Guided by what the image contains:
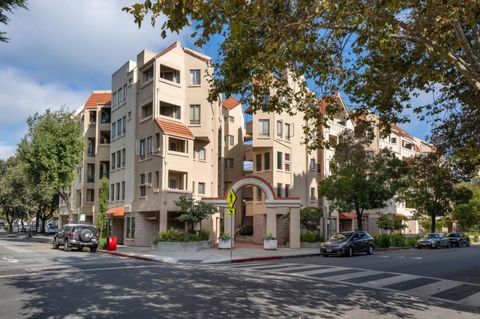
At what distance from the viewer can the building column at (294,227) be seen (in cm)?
3294

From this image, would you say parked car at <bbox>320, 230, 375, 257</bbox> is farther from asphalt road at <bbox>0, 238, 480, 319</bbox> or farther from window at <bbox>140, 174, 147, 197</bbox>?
window at <bbox>140, 174, 147, 197</bbox>

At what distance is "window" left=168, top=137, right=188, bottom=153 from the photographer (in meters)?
35.3

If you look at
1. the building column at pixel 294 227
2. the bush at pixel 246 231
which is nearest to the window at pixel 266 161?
the bush at pixel 246 231

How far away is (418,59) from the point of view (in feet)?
46.5

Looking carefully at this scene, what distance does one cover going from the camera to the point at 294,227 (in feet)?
108

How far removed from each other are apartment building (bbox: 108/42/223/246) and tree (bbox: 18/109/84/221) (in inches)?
185

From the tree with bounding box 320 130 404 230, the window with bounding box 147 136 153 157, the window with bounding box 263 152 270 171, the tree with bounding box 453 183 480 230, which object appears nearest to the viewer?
the tree with bounding box 320 130 404 230

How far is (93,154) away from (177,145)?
17593mm

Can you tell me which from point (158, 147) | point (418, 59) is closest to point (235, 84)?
point (418, 59)

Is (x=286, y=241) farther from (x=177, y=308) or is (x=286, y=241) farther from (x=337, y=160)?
(x=177, y=308)

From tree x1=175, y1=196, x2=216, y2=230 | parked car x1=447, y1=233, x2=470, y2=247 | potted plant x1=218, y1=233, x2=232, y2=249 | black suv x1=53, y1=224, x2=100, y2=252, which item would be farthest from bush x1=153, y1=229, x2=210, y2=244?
parked car x1=447, y1=233, x2=470, y2=247

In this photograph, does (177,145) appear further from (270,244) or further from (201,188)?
(270,244)

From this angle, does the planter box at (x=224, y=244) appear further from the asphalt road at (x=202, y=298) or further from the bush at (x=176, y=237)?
the asphalt road at (x=202, y=298)

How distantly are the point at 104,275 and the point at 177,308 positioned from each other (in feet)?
21.6
